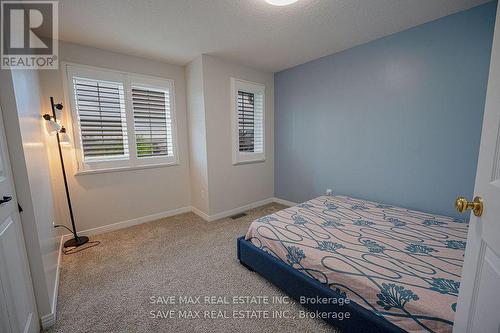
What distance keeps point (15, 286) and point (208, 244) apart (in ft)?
5.49

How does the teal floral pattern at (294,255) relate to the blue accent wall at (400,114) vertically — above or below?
below

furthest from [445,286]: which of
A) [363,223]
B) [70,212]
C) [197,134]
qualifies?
[70,212]

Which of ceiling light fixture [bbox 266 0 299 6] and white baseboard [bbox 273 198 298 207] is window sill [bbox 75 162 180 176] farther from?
ceiling light fixture [bbox 266 0 299 6]

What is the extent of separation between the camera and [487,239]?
703mm

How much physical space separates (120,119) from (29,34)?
116 centimetres

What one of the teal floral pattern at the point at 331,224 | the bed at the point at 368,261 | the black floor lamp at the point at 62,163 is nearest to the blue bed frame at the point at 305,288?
the bed at the point at 368,261

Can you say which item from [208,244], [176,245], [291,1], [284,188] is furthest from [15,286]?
[284,188]

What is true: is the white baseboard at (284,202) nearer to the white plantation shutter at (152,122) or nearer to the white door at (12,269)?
the white plantation shutter at (152,122)

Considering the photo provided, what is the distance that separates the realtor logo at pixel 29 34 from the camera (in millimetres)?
1339

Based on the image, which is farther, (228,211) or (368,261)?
(228,211)

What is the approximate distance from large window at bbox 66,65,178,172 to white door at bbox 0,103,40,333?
1.67m

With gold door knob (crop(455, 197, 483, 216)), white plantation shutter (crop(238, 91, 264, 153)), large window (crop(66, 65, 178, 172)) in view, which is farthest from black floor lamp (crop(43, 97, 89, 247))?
gold door knob (crop(455, 197, 483, 216))

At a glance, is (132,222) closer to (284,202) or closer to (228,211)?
(228,211)

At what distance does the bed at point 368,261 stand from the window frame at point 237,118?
4.95 ft
